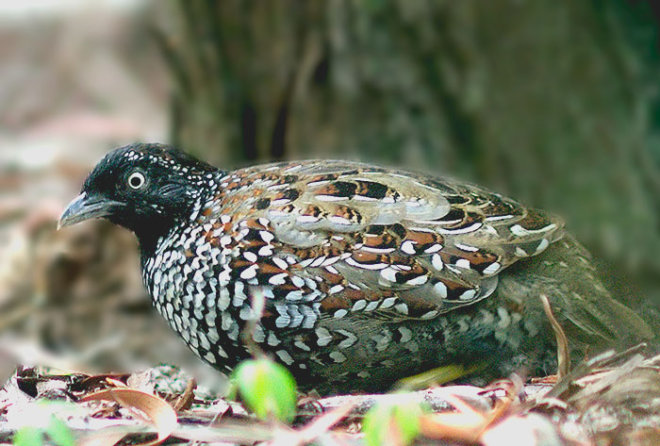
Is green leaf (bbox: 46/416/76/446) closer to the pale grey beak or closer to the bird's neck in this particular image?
the bird's neck

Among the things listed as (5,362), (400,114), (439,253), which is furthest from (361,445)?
(5,362)

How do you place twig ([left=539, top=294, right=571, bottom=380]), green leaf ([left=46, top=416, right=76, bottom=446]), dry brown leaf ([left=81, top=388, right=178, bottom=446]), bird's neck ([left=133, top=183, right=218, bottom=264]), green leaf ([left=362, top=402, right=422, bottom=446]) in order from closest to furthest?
1. green leaf ([left=362, top=402, right=422, bottom=446])
2. green leaf ([left=46, top=416, right=76, bottom=446])
3. dry brown leaf ([left=81, top=388, right=178, bottom=446])
4. twig ([left=539, top=294, right=571, bottom=380])
5. bird's neck ([left=133, top=183, right=218, bottom=264])

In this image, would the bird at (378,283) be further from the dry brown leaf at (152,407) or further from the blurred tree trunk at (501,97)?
the blurred tree trunk at (501,97)

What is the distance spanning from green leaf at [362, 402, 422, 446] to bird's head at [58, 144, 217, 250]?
2.16m

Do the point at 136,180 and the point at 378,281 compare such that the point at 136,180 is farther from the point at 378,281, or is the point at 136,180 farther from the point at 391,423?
the point at 391,423

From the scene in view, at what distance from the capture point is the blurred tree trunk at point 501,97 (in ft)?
22.3

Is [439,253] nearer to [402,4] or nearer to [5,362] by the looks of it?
[402,4]

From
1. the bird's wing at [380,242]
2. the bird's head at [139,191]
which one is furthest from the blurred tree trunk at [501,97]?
the bird's wing at [380,242]

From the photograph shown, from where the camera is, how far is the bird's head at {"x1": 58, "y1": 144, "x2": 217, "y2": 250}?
190 inches

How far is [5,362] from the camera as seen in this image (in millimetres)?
7660

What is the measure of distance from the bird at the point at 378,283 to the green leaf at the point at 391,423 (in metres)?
1.12

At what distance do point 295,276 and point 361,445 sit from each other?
1069 mm

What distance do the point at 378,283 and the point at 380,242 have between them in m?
0.19

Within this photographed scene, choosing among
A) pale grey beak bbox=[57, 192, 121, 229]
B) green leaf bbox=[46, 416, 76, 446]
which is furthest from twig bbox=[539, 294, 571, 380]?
pale grey beak bbox=[57, 192, 121, 229]
